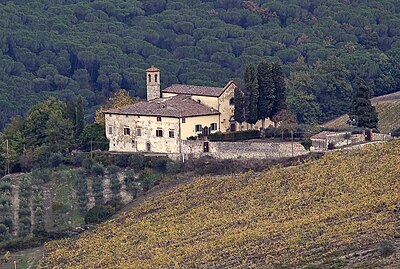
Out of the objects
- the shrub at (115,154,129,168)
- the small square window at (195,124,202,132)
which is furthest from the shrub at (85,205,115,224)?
the small square window at (195,124,202,132)

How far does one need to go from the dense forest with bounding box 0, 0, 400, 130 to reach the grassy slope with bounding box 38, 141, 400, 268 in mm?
Answer: 42702

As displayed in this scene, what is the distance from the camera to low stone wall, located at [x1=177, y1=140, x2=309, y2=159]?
68125mm

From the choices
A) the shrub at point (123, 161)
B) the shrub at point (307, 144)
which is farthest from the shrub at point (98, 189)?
the shrub at point (307, 144)

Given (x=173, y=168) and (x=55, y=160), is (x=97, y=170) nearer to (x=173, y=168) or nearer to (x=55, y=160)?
(x=55, y=160)

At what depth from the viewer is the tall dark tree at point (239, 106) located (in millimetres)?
72438

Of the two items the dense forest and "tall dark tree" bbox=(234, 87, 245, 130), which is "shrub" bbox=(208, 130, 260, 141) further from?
the dense forest

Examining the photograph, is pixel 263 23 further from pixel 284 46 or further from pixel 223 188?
pixel 223 188

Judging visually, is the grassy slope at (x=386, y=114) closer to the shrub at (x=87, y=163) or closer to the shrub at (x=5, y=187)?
the shrub at (x=87, y=163)

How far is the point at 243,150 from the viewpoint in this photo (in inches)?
2714

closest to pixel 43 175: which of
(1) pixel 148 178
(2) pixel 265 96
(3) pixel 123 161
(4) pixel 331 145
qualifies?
(3) pixel 123 161

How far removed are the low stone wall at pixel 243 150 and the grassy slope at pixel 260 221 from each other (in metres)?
2.25

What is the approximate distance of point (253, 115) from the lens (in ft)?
238

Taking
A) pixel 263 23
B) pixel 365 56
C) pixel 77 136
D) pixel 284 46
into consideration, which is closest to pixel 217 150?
pixel 77 136

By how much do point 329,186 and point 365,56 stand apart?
48.0 m
